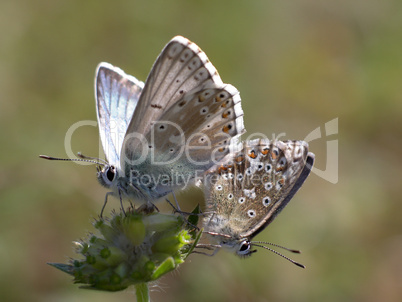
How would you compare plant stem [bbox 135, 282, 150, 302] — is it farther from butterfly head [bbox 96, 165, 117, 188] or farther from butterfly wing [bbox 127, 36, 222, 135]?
butterfly wing [bbox 127, 36, 222, 135]

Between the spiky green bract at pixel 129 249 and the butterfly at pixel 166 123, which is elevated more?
the butterfly at pixel 166 123

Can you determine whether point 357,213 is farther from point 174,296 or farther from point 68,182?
point 68,182

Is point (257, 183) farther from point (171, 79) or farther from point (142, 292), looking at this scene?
point (142, 292)

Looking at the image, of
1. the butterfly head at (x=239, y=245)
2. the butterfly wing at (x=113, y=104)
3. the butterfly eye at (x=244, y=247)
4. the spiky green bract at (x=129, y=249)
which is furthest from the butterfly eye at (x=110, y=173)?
the butterfly eye at (x=244, y=247)

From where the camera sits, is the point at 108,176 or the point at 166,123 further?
the point at 166,123

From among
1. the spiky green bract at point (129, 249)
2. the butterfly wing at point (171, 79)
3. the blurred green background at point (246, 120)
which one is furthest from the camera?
the blurred green background at point (246, 120)

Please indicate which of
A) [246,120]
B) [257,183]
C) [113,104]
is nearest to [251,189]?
[257,183]

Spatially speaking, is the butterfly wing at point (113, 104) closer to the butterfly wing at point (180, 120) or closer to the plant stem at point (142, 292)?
the butterfly wing at point (180, 120)
